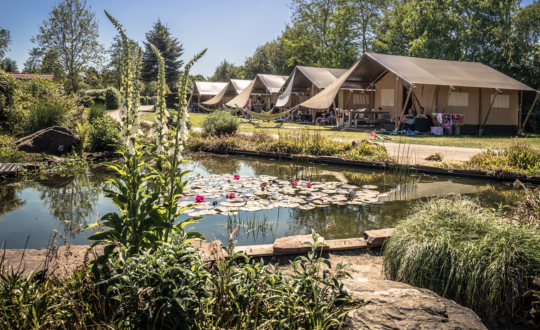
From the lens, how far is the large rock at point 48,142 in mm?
8422

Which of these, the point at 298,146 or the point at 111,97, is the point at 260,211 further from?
the point at 111,97

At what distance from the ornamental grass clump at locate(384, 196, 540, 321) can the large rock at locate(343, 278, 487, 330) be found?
1.58 ft

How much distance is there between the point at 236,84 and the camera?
27.7 metres

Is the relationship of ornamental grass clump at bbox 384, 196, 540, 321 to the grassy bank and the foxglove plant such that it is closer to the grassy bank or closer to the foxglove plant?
the foxglove plant

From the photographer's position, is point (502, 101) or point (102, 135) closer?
point (102, 135)

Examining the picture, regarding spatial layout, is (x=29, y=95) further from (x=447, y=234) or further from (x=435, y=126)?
(x=435, y=126)

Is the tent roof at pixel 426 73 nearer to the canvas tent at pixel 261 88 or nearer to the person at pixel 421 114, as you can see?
the person at pixel 421 114

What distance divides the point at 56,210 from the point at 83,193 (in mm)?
947

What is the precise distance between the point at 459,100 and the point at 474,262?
16.6 m

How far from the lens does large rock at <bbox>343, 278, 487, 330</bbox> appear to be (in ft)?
5.21

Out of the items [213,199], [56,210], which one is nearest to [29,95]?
[56,210]

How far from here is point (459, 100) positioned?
54.1ft

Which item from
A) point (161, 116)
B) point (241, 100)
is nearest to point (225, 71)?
point (241, 100)

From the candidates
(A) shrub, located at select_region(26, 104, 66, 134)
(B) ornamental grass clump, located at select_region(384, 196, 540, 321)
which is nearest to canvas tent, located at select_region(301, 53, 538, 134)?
→ (A) shrub, located at select_region(26, 104, 66, 134)
